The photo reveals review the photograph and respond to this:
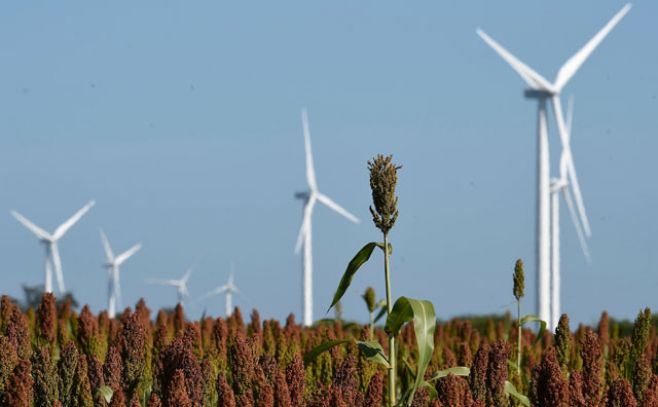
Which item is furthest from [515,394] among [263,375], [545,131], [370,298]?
[545,131]

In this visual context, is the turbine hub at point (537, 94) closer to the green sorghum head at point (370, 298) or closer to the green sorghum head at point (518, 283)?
the green sorghum head at point (370, 298)

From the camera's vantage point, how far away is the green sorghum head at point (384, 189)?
6.47 meters

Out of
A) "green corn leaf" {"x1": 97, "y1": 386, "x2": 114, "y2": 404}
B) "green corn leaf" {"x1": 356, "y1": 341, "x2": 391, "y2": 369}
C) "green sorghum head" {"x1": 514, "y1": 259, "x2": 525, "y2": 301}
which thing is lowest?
"green corn leaf" {"x1": 97, "y1": 386, "x2": 114, "y2": 404}

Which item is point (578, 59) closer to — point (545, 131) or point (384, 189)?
point (545, 131)

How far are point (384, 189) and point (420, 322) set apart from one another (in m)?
0.96

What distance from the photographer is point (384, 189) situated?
652cm

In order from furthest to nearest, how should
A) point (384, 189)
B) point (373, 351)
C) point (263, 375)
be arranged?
point (263, 375) → point (373, 351) → point (384, 189)

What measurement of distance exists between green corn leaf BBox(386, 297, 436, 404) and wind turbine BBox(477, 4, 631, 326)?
29.6 meters

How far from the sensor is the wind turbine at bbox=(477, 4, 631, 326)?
3812cm

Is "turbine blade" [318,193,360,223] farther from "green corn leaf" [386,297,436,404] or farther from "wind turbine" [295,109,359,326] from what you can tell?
"green corn leaf" [386,297,436,404]

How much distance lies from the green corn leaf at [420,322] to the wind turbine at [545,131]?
29575 mm

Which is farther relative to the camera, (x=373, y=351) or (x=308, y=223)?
(x=308, y=223)

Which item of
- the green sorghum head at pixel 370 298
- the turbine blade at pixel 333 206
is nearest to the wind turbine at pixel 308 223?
the turbine blade at pixel 333 206

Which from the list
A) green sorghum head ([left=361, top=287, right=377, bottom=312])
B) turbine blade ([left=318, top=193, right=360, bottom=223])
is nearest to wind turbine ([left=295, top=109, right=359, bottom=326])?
turbine blade ([left=318, top=193, right=360, bottom=223])
